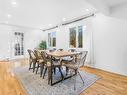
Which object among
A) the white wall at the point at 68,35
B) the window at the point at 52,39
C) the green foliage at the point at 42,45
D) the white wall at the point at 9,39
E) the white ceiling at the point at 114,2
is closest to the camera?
the white ceiling at the point at 114,2

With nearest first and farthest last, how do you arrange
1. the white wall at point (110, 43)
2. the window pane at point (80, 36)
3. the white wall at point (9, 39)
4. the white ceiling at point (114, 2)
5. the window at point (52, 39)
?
the white ceiling at point (114, 2)
the white wall at point (110, 43)
the window pane at point (80, 36)
the white wall at point (9, 39)
the window at point (52, 39)

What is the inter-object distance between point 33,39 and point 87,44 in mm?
5160

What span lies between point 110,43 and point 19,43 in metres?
6.51

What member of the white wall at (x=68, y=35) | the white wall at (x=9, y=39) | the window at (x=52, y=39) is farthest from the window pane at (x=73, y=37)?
the white wall at (x=9, y=39)

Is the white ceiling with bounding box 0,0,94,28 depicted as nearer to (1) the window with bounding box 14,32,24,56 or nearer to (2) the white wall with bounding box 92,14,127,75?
(2) the white wall with bounding box 92,14,127,75

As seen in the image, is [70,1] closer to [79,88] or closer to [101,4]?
[101,4]

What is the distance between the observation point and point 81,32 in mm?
5121

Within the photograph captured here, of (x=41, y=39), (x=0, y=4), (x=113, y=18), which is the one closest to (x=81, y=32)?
(x=113, y=18)

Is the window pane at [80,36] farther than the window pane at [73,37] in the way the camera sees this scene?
No

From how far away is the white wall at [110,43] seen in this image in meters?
3.35

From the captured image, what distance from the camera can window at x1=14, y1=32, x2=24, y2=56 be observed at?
7.31 meters

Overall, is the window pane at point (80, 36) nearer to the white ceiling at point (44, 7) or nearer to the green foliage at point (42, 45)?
the white ceiling at point (44, 7)

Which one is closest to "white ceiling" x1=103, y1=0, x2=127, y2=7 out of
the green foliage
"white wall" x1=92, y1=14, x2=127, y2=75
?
"white wall" x1=92, y1=14, x2=127, y2=75

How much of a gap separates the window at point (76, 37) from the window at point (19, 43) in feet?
13.8
